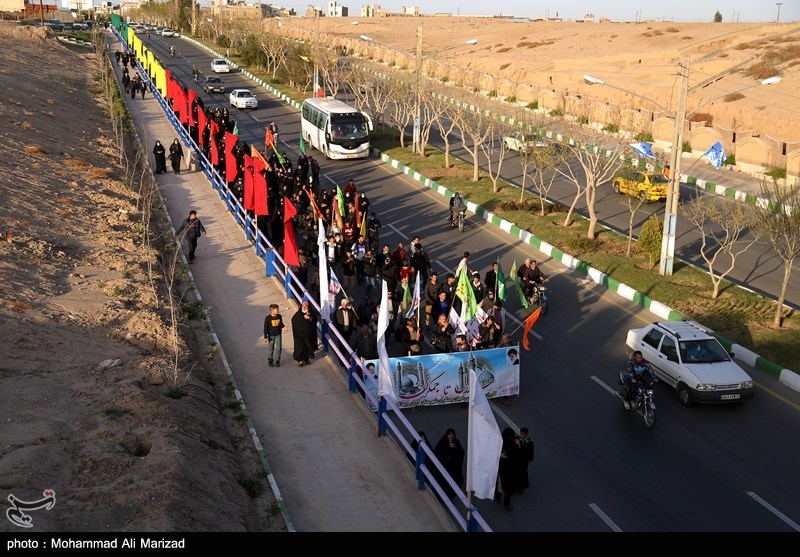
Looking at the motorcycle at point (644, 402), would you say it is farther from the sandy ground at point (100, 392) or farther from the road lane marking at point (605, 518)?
the sandy ground at point (100, 392)

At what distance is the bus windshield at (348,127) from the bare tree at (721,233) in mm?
14518

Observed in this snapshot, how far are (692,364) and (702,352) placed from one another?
461mm

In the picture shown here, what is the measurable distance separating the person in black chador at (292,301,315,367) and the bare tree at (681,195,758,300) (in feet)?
34.6

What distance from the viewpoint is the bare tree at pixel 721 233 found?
2119 cm

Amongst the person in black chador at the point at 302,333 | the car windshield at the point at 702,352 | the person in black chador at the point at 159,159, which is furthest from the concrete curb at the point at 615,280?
the person in black chador at the point at 159,159

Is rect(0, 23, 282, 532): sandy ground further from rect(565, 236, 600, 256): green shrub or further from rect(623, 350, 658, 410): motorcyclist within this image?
rect(565, 236, 600, 256): green shrub

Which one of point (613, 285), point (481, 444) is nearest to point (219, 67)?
point (613, 285)

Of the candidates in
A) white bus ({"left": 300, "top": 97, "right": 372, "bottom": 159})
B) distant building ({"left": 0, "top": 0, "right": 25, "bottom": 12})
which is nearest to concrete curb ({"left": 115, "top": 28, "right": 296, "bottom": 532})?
white bus ({"left": 300, "top": 97, "right": 372, "bottom": 159})

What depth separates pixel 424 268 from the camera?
20.4 m

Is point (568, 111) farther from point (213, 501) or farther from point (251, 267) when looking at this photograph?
point (213, 501)

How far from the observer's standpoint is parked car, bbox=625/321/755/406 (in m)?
15.4

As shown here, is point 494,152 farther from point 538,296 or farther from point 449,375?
point 449,375

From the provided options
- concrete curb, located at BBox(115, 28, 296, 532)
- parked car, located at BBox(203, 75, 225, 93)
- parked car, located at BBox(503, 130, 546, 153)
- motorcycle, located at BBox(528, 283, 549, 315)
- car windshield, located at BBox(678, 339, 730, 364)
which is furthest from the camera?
parked car, located at BBox(203, 75, 225, 93)
